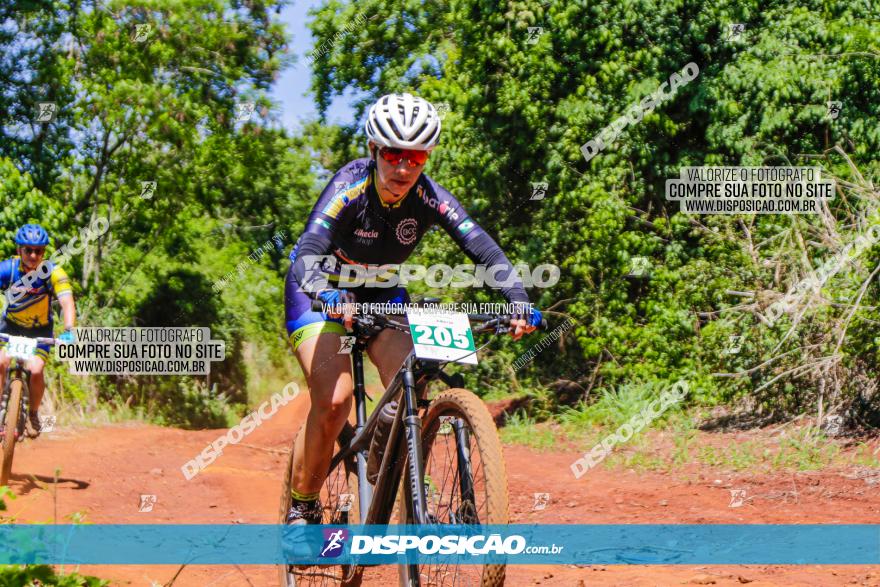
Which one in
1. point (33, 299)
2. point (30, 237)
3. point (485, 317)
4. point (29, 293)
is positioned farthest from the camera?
point (33, 299)

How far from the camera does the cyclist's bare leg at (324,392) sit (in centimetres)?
496

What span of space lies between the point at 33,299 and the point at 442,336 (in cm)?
638

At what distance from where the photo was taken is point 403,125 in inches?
185

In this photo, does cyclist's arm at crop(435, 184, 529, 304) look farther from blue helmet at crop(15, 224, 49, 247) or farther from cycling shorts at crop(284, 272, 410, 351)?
blue helmet at crop(15, 224, 49, 247)

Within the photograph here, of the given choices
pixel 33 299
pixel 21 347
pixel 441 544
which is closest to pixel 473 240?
pixel 441 544

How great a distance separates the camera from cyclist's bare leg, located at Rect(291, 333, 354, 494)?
16.3 feet

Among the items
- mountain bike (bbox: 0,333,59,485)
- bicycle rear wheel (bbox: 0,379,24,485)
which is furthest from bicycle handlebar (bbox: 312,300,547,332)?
bicycle rear wheel (bbox: 0,379,24,485)

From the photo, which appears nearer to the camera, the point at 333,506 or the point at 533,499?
the point at 333,506

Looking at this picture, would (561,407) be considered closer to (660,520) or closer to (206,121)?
(660,520)

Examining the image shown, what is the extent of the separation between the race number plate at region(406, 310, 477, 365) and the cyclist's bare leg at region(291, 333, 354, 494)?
0.75m

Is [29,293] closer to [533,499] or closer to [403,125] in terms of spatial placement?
[533,499]

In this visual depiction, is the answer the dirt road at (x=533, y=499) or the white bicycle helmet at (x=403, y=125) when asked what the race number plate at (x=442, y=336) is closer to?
the white bicycle helmet at (x=403, y=125)

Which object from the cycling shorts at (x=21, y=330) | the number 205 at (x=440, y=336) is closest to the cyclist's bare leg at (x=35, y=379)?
the cycling shorts at (x=21, y=330)

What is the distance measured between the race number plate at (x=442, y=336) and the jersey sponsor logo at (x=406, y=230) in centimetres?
90
